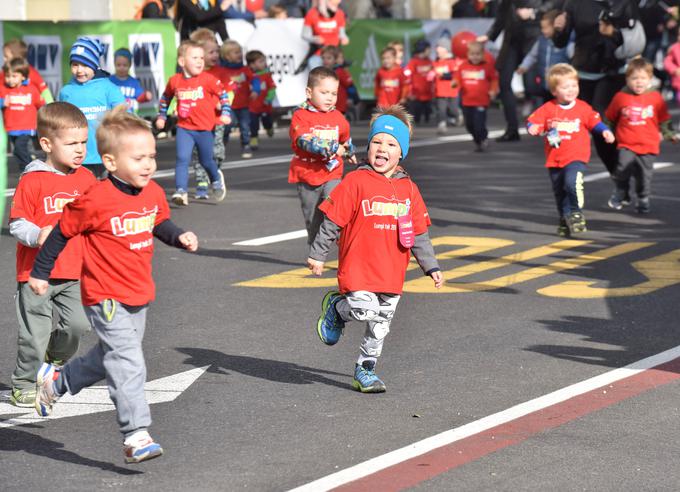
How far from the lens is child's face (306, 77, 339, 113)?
1087 cm

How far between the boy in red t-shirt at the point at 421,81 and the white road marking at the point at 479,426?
18489mm

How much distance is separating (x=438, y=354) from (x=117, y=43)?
14.8m

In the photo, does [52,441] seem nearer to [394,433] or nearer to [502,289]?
[394,433]

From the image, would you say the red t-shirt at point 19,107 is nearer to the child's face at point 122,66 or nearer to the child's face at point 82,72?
the child's face at point 122,66

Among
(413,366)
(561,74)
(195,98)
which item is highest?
(561,74)

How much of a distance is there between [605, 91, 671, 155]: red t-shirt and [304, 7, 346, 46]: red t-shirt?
11225 millimetres

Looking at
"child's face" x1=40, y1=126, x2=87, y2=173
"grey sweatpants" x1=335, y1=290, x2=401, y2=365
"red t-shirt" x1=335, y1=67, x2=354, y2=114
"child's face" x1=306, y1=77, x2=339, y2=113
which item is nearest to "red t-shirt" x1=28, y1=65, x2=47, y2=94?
"red t-shirt" x1=335, y1=67, x2=354, y2=114

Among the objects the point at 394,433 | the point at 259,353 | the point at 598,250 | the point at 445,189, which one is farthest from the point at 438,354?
the point at 445,189

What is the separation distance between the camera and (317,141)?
11.0 meters

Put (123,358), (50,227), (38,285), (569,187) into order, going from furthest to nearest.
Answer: (569,187) < (50,227) < (38,285) < (123,358)

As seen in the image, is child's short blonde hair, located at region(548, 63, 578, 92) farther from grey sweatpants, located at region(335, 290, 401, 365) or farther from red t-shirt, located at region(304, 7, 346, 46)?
red t-shirt, located at region(304, 7, 346, 46)

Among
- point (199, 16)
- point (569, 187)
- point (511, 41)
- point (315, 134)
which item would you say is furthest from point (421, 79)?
point (315, 134)

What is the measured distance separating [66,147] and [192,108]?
8.03m

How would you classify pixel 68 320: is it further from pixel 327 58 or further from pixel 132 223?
pixel 327 58
